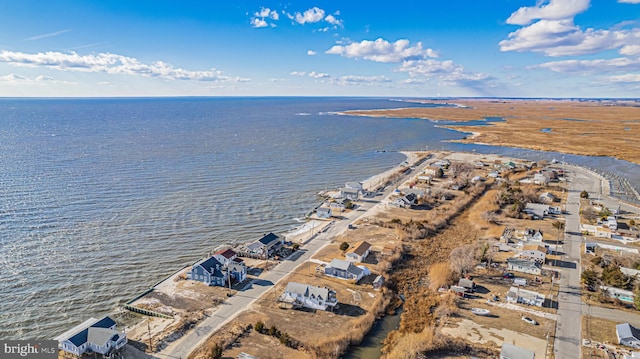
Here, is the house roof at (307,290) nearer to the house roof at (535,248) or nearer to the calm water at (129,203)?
the calm water at (129,203)

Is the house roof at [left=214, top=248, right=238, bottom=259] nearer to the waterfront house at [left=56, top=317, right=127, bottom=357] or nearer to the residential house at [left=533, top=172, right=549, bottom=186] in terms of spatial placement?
the waterfront house at [left=56, top=317, right=127, bottom=357]

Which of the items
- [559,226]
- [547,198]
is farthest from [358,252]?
[547,198]

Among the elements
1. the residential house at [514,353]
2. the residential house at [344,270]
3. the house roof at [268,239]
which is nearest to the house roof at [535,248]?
the residential house at [514,353]

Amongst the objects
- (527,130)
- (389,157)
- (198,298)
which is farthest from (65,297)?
(527,130)

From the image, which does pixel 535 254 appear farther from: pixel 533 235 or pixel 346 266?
pixel 346 266

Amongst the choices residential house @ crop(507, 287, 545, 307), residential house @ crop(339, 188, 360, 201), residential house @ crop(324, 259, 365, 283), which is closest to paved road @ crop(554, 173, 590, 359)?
residential house @ crop(507, 287, 545, 307)

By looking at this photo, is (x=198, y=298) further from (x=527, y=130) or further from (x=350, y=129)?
(x=527, y=130)
